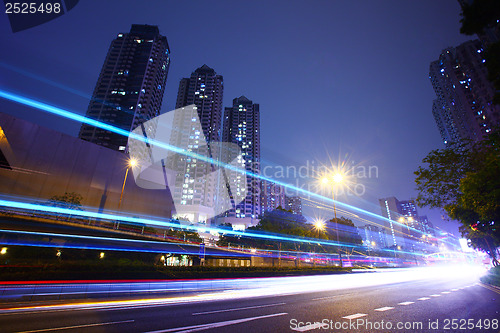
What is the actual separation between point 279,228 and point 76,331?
2011 inches

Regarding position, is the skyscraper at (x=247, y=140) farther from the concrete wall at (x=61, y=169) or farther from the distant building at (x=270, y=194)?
the concrete wall at (x=61, y=169)

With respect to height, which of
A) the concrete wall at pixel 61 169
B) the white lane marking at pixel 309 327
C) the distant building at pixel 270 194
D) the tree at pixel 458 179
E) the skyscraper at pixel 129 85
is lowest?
the white lane marking at pixel 309 327

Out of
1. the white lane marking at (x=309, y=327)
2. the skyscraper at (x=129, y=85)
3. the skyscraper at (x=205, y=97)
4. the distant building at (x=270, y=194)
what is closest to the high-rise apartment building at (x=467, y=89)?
the white lane marking at (x=309, y=327)

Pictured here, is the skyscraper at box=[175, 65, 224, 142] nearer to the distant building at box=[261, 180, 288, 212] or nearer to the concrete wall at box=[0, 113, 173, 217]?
the distant building at box=[261, 180, 288, 212]

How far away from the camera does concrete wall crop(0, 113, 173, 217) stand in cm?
4131

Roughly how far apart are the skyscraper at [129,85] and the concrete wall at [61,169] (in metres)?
46.8

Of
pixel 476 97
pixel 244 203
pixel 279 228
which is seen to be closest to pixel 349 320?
pixel 279 228

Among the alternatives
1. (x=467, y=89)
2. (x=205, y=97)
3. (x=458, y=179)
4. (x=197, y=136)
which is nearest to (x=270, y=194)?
(x=197, y=136)

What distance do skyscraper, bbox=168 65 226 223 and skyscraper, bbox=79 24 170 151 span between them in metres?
17.4

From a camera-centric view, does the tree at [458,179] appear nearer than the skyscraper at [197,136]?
Yes

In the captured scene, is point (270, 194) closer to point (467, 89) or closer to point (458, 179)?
point (467, 89)

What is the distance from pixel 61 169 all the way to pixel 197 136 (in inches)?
3368

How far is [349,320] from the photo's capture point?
21.7ft

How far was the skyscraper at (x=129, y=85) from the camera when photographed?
10138 centimetres
